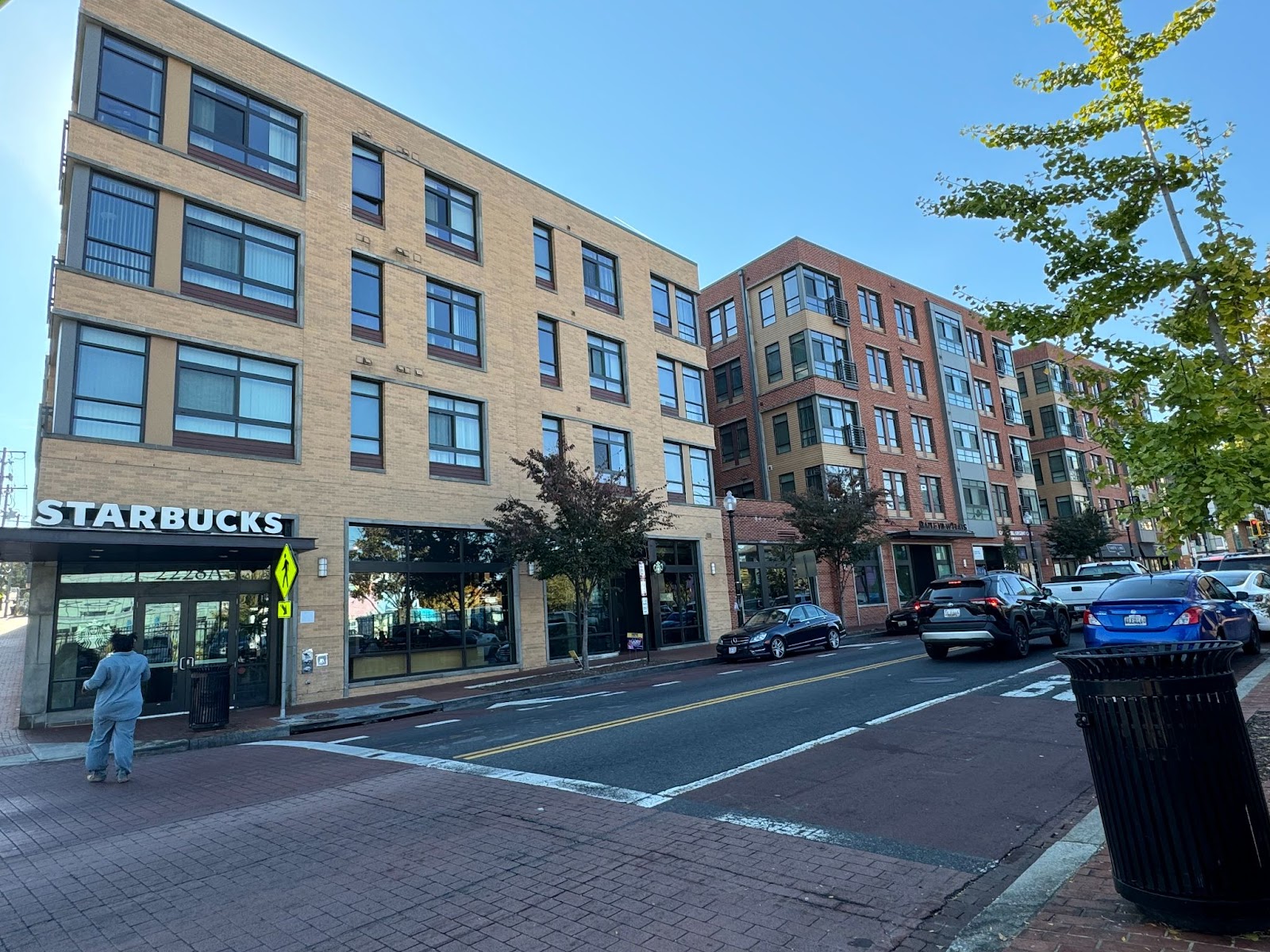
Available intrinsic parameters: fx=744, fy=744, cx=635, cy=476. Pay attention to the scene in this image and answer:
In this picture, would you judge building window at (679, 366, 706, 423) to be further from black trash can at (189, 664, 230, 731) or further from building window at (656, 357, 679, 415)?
black trash can at (189, 664, 230, 731)

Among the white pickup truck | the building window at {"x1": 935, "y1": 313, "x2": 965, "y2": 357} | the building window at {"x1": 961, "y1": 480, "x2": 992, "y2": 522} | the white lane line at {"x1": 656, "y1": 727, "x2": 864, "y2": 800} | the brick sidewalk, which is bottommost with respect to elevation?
the brick sidewalk

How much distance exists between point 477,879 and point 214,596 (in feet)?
45.1

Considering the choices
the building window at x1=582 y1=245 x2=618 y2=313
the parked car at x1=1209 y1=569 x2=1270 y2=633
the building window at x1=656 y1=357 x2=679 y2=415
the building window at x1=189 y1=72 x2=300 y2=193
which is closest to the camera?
the parked car at x1=1209 y1=569 x2=1270 y2=633

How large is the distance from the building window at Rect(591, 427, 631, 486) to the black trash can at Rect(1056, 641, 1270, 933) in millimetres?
21048

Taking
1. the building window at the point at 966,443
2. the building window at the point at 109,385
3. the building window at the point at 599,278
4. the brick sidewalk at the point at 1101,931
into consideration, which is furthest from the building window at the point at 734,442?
the brick sidewalk at the point at 1101,931

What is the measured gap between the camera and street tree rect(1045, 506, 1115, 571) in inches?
1730

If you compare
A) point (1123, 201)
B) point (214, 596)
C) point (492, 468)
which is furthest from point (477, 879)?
point (492, 468)

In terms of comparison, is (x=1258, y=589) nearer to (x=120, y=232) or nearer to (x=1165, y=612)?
(x=1165, y=612)

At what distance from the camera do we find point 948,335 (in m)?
43.8

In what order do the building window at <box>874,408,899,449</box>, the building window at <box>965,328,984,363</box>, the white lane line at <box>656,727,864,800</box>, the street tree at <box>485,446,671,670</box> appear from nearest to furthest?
the white lane line at <box>656,727,864,800</box>, the street tree at <box>485,446,671,670</box>, the building window at <box>874,408,899,449</box>, the building window at <box>965,328,984,363</box>

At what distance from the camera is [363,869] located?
202 inches

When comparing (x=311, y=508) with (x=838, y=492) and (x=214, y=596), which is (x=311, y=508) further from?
(x=838, y=492)

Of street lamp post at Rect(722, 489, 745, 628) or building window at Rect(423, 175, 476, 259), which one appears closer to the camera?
building window at Rect(423, 175, 476, 259)

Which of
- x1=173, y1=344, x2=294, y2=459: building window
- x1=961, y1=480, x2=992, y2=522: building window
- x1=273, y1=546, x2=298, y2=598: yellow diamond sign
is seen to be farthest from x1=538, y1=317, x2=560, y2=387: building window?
x1=961, y1=480, x2=992, y2=522: building window
